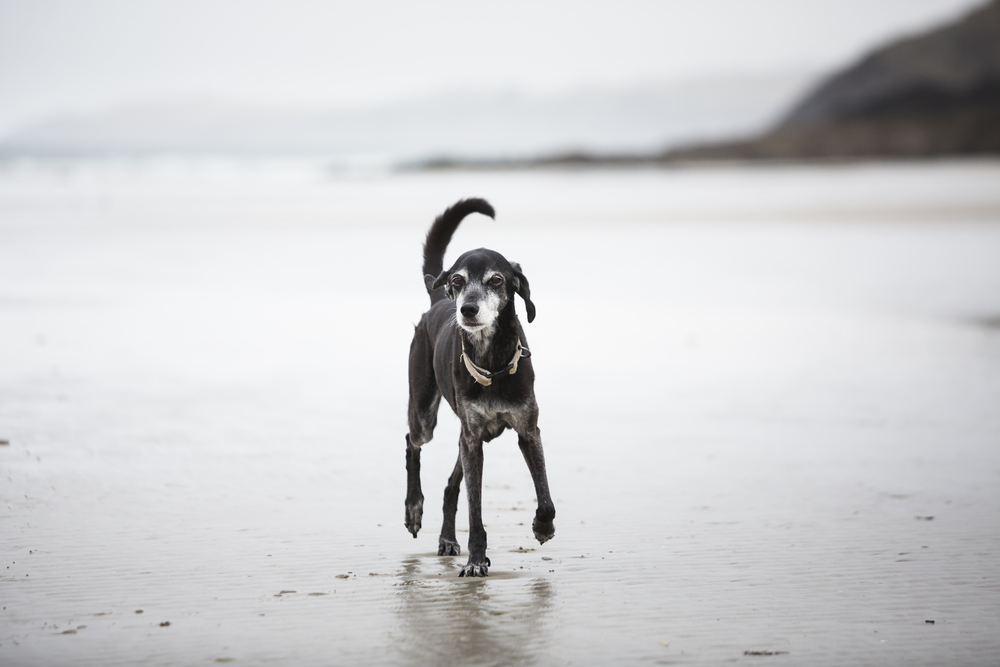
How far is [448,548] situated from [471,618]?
1.19m

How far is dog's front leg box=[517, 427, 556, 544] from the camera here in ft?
18.7

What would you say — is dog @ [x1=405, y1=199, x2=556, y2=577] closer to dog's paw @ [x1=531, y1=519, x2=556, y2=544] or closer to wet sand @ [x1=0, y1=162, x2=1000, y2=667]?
dog's paw @ [x1=531, y1=519, x2=556, y2=544]

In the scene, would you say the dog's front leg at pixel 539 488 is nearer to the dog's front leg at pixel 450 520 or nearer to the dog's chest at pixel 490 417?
the dog's chest at pixel 490 417

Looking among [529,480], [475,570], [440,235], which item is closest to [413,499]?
[475,570]

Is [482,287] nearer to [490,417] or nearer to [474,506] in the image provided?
[490,417]

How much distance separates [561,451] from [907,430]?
2925 millimetres

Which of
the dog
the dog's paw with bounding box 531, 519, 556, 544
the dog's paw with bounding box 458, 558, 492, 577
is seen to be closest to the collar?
the dog

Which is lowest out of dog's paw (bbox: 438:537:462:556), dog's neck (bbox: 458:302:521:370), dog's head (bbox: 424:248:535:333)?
dog's paw (bbox: 438:537:462:556)

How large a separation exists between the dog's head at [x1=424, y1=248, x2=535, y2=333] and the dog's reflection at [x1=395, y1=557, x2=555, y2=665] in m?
1.30

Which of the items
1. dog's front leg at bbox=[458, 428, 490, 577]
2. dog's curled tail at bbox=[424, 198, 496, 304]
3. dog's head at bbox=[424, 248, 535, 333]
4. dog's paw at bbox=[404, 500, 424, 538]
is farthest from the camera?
dog's curled tail at bbox=[424, 198, 496, 304]

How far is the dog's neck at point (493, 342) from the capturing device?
18.6 feet

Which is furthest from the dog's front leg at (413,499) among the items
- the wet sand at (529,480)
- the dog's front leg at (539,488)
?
the dog's front leg at (539,488)

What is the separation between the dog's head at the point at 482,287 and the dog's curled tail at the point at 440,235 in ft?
3.60

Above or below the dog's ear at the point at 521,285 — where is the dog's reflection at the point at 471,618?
below
